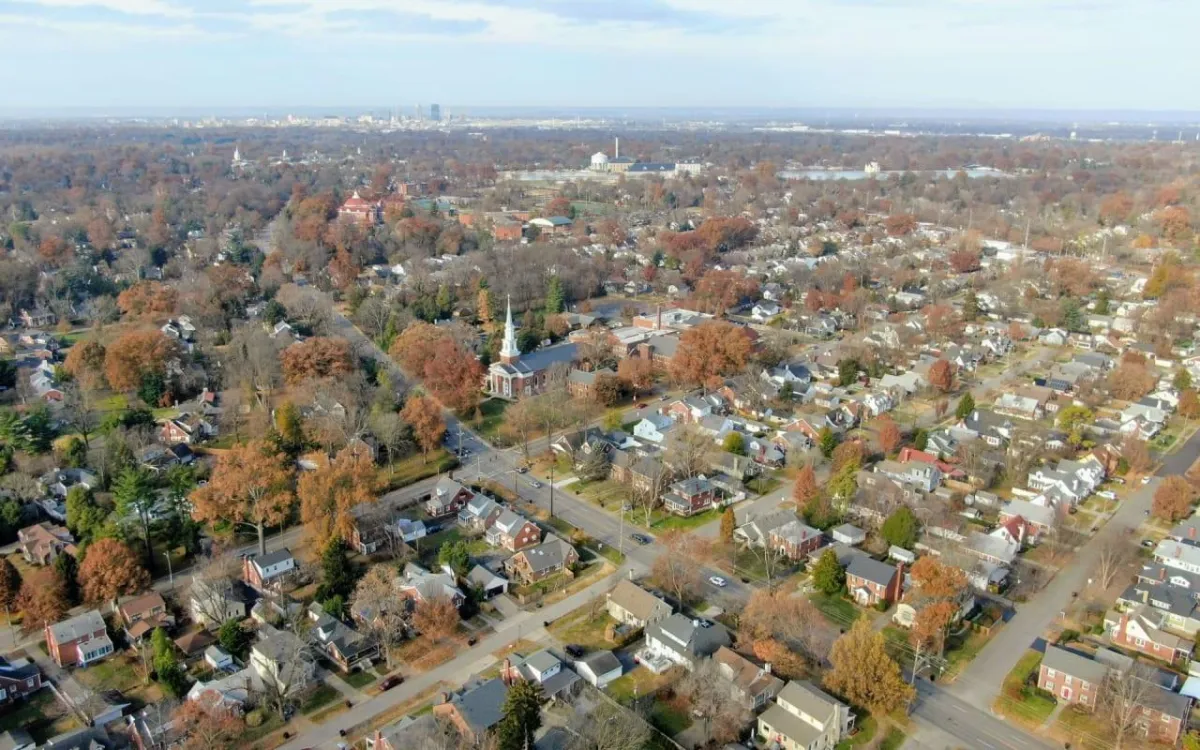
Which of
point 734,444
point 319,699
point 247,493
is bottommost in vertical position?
point 319,699

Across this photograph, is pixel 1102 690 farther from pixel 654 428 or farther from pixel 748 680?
pixel 654 428

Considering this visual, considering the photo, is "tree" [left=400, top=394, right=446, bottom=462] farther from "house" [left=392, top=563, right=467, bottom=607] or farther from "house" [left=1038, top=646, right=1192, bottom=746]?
"house" [left=1038, top=646, right=1192, bottom=746]

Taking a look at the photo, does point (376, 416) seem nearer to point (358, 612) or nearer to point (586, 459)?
point (586, 459)

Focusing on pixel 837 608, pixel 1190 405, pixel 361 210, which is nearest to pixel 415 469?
pixel 837 608

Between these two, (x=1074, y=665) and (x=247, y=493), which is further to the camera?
(x=247, y=493)

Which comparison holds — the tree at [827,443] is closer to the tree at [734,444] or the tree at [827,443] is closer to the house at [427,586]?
the tree at [734,444]

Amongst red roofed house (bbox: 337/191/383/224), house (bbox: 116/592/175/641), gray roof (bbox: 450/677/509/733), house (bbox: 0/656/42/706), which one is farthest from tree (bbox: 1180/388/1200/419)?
red roofed house (bbox: 337/191/383/224)

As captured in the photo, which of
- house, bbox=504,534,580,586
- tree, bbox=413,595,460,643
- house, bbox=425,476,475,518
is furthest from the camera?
house, bbox=425,476,475,518
